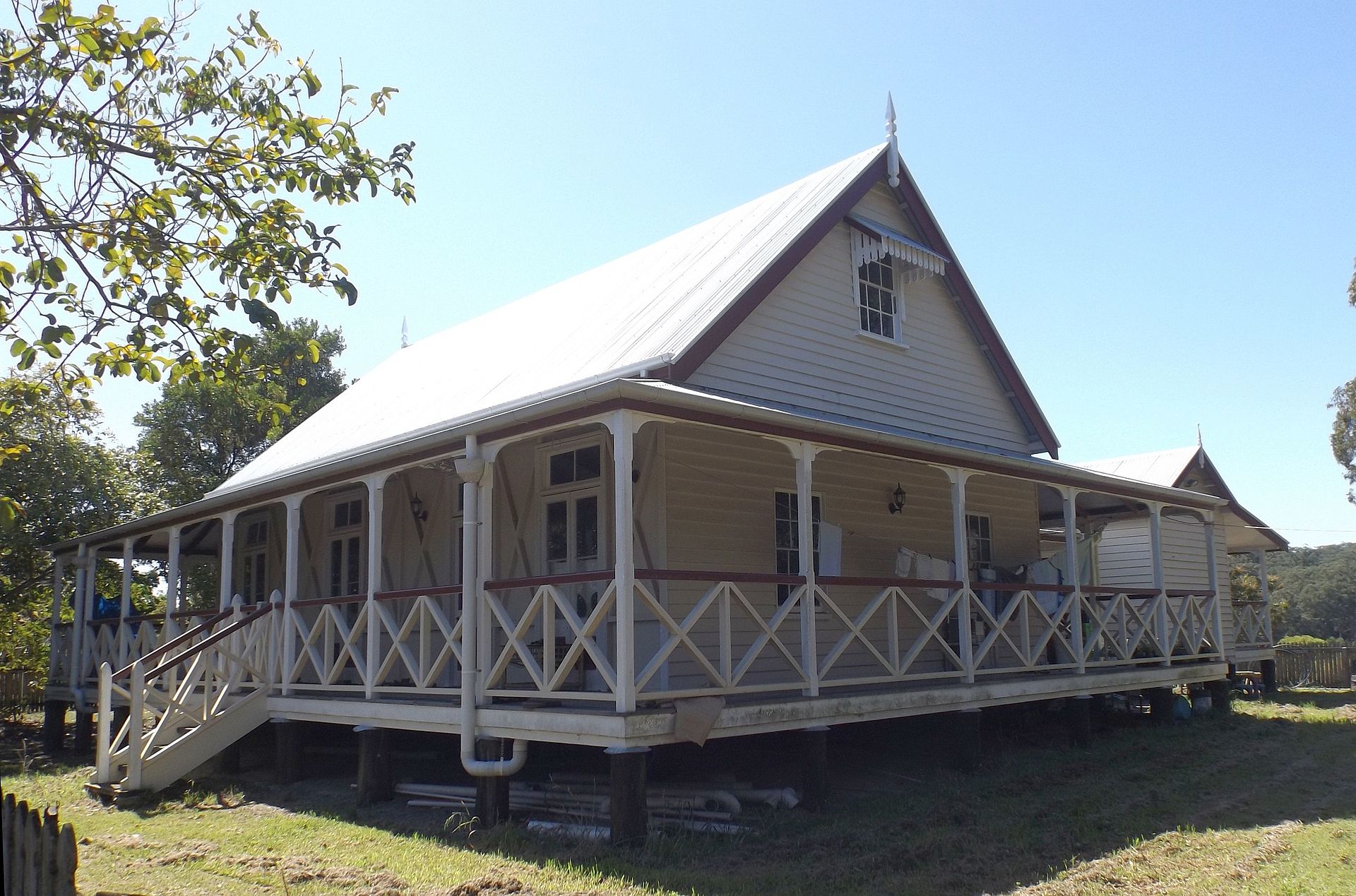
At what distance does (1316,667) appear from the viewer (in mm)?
26609

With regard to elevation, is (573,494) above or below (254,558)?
above

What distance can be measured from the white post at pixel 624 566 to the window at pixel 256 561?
39.1 feet

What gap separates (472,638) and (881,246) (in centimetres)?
771

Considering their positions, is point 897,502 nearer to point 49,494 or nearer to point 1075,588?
point 1075,588

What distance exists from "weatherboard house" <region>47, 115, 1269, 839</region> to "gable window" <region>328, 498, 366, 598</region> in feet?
0.15

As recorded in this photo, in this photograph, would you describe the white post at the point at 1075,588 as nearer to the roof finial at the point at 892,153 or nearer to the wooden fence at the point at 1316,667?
the roof finial at the point at 892,153

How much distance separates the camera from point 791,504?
44.1ft

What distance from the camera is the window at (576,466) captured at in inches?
499

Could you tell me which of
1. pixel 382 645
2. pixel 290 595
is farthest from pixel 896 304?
pixel 290 595

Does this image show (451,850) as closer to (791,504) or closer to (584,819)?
(584,819)

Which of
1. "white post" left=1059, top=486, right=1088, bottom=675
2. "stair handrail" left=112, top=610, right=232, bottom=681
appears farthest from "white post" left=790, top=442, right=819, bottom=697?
"stair handrail" left=112, top=610, right=232, bottom=681

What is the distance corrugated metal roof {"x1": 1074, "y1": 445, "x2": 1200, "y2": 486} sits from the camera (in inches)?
920

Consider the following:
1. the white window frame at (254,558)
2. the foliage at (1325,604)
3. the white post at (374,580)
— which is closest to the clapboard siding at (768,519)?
the white post at (374,580)

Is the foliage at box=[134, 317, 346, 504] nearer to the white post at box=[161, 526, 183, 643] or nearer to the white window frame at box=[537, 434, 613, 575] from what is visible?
the white post at box=[161, 526, 183, 643]
